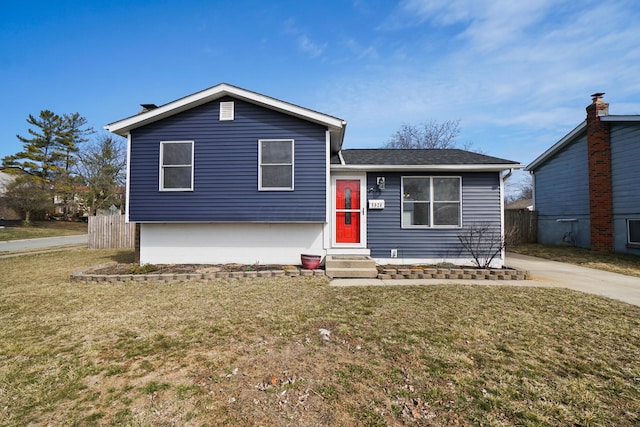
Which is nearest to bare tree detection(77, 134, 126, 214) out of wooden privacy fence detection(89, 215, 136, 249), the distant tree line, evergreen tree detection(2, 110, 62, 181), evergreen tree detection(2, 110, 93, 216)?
the distant tree line

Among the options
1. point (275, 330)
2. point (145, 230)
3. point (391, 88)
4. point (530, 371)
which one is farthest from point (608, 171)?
point (145, 230)

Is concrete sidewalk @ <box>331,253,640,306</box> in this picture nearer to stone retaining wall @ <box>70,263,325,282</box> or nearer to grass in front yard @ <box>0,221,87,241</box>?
stone retaining wall @ <box>70,263,325,282</box>

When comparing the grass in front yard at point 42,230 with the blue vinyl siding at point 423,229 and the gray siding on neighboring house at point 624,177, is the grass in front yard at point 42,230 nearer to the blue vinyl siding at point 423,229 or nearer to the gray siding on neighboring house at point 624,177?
the blue vinyl siding at point 423,229

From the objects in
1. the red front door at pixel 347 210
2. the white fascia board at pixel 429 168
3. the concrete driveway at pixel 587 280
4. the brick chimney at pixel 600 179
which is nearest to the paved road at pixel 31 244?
the red front door at pixel 347 210

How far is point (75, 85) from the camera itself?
49.6 ft

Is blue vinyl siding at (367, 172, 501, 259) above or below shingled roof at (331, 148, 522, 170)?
below

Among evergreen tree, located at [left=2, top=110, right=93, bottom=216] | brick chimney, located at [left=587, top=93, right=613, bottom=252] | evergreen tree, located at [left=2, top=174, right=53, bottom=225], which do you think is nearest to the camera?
brick chimney, located at [left=587, top=93, right=613, bottom=252]

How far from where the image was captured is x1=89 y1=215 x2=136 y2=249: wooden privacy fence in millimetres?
14422

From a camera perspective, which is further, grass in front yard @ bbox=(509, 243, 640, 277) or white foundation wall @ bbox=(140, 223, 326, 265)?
grass in front yard @ bbox=(509, 243, 640, 277)

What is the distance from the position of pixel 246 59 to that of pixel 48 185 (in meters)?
28.9

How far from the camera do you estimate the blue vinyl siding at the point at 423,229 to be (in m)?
8.41

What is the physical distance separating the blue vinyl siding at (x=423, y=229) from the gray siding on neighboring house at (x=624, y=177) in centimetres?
647

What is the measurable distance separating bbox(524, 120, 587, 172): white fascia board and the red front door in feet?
36.3

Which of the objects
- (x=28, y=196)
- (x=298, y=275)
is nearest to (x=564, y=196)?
(x=298, y=275)
